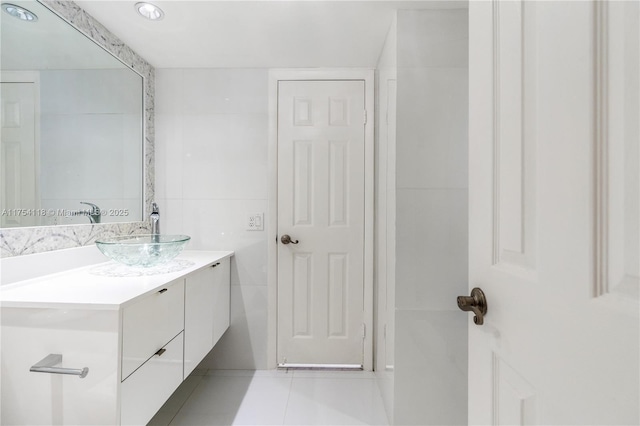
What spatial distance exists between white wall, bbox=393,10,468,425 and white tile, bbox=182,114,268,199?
3.32ft

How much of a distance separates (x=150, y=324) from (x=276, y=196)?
43.8 inches

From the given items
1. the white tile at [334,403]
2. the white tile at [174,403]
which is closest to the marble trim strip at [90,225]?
the white tile at [174,403]

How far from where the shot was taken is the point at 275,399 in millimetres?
1673

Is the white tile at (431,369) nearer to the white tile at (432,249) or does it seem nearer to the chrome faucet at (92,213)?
the white tile at (432,249)

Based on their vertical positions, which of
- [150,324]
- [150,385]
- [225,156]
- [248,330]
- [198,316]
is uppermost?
[225,156]

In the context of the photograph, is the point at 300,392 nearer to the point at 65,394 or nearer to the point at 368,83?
the point at 65,394

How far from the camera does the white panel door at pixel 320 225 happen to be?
1.97m

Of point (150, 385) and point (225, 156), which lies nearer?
point (150, 385)

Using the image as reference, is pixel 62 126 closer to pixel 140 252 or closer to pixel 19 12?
pixel 19 12

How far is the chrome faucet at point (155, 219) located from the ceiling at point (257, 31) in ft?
3.24

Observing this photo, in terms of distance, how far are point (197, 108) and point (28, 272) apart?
1319 millimetres

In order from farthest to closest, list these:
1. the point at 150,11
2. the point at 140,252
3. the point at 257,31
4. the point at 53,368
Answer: the point at 257,31 < the point at 150,11 < the point at 140,252 < the point at 53,368

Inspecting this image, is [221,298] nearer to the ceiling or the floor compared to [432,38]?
nearer to the floor
